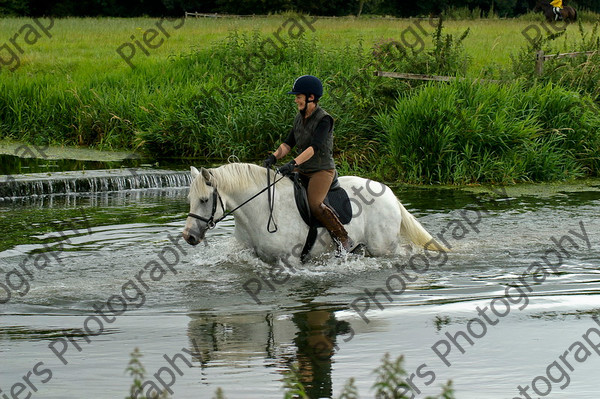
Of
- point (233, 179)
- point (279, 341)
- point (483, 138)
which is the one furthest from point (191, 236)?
point (483, 138)

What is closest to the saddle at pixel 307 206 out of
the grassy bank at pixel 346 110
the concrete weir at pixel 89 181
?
the grassy bank at pixel 346 110

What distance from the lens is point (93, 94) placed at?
19234mm

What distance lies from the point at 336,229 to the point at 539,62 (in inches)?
405

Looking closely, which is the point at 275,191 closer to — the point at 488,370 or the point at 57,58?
the point at 488,370

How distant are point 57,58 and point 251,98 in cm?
1047

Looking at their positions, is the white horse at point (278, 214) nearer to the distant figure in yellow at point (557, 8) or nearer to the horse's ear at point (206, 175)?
the horse's ear at point (206, 175)

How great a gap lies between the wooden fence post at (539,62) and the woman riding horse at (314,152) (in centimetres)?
1002

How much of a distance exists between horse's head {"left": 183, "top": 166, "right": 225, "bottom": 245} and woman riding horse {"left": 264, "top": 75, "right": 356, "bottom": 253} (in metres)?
0.71

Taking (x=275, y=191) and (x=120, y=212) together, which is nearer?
(x=275, y=191)

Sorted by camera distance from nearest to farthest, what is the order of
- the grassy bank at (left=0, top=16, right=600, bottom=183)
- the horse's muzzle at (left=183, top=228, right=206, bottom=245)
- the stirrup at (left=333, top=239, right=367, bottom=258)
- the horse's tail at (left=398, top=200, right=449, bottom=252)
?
the horse's muzzle at (left=183, top=228, right=206, bottom=245)
the stirrup at (left=333, top=239, right=367, bottom=258)
the horse's tail at (left=398, top=200, right=449, bottom=252)
the grassy bank at (left=0, top=16, right=600, bottom=183)

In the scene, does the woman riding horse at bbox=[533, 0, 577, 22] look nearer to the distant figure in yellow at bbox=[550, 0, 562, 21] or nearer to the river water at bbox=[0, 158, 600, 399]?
the distant figure in yellow at bbox=[550, 0, 562, 21]

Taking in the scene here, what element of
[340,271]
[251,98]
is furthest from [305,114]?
[251,98]

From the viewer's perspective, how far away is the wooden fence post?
1710 cm

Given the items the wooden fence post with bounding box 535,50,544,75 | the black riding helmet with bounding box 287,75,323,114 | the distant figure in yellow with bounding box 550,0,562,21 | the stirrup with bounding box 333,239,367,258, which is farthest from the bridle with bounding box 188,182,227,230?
the distant figure in yellow with bounding box 550,0,562,21
